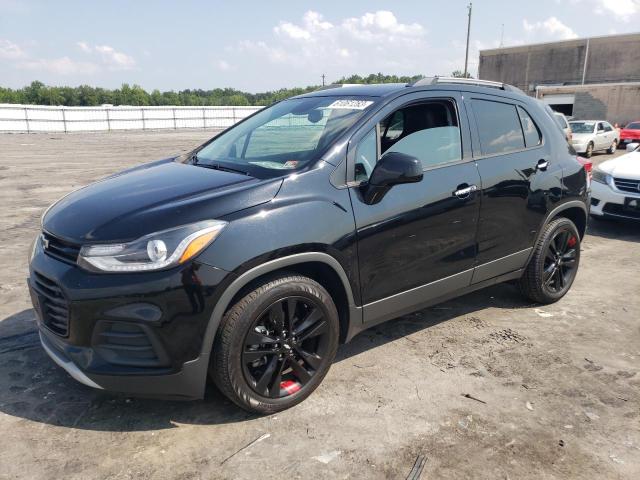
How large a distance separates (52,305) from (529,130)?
147 inches

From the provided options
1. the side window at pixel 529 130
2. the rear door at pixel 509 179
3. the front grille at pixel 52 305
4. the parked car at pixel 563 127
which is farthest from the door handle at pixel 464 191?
the front grille at pixel 52 305

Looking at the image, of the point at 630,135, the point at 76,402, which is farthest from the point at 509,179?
the point at 630,135

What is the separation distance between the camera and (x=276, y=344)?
2.92 metres

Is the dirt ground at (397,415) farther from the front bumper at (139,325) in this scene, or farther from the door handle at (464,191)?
the door handle at (464,191)

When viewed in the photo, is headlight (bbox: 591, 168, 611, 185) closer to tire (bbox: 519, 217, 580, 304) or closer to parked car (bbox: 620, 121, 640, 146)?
tire (bbox: 519, 217, 580, 304)

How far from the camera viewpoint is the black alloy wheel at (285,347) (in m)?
2.86

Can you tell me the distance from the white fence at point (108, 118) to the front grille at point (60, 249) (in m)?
30.3

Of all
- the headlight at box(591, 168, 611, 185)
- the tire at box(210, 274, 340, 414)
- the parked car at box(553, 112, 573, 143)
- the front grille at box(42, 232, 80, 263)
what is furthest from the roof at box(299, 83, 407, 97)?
the headlight at box(591, 168, 611, 185)

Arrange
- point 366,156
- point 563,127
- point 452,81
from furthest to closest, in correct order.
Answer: point 563,127
point 452,81
point 366,156

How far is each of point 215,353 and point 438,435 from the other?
1.28 m

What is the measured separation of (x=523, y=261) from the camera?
14.2 feet

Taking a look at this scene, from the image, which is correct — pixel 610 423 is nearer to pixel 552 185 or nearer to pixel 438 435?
pixel 438 435

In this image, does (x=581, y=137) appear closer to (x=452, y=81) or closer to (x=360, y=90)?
(x=452, y=81)

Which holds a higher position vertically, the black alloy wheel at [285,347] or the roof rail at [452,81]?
the roof rail at [452,81]
